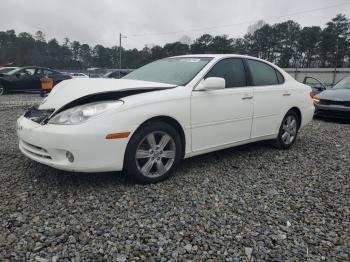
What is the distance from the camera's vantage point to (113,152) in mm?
→ 2930

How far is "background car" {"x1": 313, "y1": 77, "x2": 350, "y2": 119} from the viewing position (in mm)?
7781

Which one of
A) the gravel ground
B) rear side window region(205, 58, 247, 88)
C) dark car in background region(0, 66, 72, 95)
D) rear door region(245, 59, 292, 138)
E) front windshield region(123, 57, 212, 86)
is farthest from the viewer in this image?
dark car in background region(0, 66, 72, 95)

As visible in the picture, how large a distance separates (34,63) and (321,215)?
227 feet

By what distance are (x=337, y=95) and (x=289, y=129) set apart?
154 inches

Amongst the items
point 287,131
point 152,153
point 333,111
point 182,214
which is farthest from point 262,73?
point 333,111

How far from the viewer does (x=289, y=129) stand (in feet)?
16.5

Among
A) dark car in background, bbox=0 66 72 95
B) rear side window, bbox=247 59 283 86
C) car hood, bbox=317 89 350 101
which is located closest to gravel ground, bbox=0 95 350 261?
rear side window, bbox=247 59 283 86

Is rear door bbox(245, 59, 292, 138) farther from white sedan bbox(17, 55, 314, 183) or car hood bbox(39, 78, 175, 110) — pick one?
car hood bbox(39, 78, 175, 110)

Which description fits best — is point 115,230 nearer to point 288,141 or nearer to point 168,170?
point 168,170

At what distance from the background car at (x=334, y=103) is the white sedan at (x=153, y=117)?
415 cm

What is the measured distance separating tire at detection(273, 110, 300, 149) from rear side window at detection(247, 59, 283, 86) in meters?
0.64

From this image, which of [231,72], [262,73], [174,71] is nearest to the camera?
[174,71]

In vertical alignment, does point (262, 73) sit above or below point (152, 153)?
above

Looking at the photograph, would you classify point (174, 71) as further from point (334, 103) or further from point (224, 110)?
point (334, 103)
